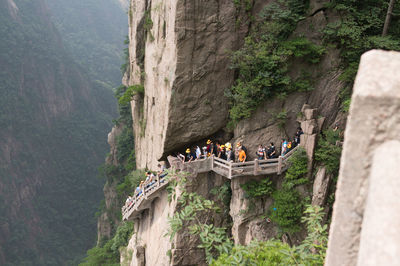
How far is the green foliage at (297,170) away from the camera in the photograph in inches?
465

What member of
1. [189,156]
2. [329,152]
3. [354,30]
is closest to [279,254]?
[329,152]

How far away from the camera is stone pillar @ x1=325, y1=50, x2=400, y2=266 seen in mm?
1297

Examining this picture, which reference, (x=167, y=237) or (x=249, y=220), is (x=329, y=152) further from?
(x=167, y=237)

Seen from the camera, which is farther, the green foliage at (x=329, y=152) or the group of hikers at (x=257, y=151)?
the group of hikers at (x=257, y=151)

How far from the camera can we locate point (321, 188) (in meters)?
11.8

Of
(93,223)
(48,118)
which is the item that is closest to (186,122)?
(93,223)

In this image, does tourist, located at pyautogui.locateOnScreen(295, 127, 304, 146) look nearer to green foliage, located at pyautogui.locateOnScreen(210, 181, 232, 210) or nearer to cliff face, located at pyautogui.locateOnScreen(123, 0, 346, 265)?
cliff face, located at pyautogui.locateOnScreen(123, 0, 346, 265)


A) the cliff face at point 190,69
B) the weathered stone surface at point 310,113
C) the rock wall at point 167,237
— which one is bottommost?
the rock wall at point 167,237

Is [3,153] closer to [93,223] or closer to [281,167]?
[93,223]

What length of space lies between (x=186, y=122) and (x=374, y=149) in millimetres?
12732

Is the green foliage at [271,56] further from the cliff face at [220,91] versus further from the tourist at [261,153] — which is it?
the tourist at [261,153]

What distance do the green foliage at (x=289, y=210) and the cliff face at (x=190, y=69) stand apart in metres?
4.69

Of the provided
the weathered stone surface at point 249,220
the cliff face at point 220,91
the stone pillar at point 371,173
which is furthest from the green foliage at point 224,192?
the stone pillar at point 371,173

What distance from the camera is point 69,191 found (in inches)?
2224
